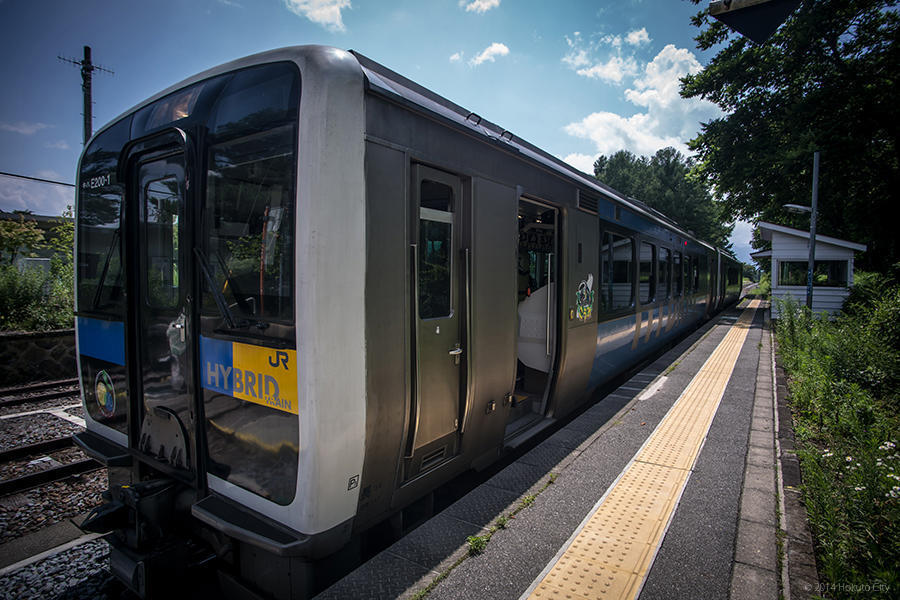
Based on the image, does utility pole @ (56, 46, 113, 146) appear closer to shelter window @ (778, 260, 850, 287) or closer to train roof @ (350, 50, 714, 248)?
train roof @ (350, 50, 714, 248)

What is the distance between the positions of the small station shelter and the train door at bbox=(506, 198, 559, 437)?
14376mm

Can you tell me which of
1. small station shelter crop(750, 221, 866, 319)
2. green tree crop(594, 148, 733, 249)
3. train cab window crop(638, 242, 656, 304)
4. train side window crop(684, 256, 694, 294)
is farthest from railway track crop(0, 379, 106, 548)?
green tree crop(594, 148, 733, 249)

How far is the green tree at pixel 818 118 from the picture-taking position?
16.8 metres

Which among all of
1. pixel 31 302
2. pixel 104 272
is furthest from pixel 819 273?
pixel 31 302

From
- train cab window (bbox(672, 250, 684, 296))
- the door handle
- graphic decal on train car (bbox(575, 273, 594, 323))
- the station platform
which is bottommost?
the station platform

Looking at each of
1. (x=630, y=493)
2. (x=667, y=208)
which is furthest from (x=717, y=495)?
(x=667, y=208)

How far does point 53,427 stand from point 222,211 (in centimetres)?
520

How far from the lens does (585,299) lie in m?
5.43

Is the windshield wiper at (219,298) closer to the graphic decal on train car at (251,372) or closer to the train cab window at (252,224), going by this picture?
the train cab window at (252,224)

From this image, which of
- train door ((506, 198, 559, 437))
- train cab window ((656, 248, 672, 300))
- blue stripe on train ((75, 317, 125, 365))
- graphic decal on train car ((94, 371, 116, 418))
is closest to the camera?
blue stripe on train ((75, 317, 125, 365))

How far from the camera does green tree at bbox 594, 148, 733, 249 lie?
4222 centimetres

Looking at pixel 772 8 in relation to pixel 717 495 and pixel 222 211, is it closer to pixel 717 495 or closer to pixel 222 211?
pixel 717 495

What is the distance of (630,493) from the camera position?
3486mm

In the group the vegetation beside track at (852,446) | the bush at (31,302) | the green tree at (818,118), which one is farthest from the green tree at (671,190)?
the bush at (31,302)
